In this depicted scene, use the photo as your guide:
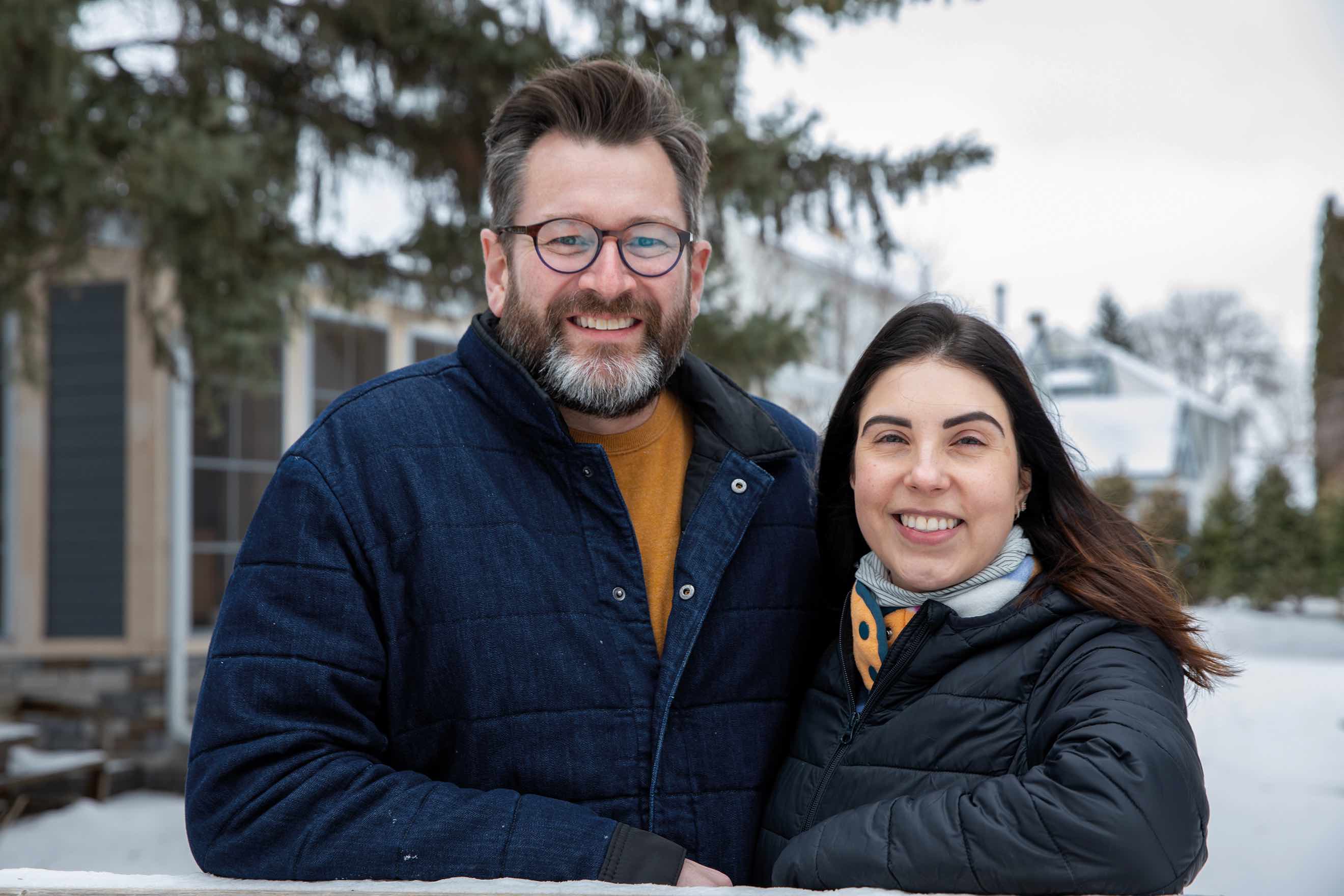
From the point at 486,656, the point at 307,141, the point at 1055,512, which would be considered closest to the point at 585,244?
the point at 486,656

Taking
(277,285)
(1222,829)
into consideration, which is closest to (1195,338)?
(1222,829)

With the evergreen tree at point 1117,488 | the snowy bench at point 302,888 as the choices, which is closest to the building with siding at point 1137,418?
the evergreen tree at point 1117,488

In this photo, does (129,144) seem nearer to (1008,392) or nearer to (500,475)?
(500,475)

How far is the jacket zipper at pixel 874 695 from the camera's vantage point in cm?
176

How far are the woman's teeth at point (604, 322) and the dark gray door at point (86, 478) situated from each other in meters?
6.04

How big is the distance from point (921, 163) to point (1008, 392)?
3.97m

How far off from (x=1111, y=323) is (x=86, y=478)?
49.6m

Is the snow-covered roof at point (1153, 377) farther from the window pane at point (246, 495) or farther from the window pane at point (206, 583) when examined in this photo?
the window pane at point (206, 583)

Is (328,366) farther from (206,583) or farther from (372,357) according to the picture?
(206,583)

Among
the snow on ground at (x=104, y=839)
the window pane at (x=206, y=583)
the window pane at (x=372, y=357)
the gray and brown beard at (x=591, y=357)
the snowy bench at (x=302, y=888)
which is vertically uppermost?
the window pane at (x=372, y=357)

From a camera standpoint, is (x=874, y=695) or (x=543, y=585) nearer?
(x=874, y=695)

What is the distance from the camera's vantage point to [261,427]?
7758 mm

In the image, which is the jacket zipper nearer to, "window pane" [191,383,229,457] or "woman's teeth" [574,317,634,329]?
"woman's teeth" [574,317,634,329]

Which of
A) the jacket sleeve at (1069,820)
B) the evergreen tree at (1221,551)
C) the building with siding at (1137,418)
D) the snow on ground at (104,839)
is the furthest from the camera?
the building with siding at (1137,418)
